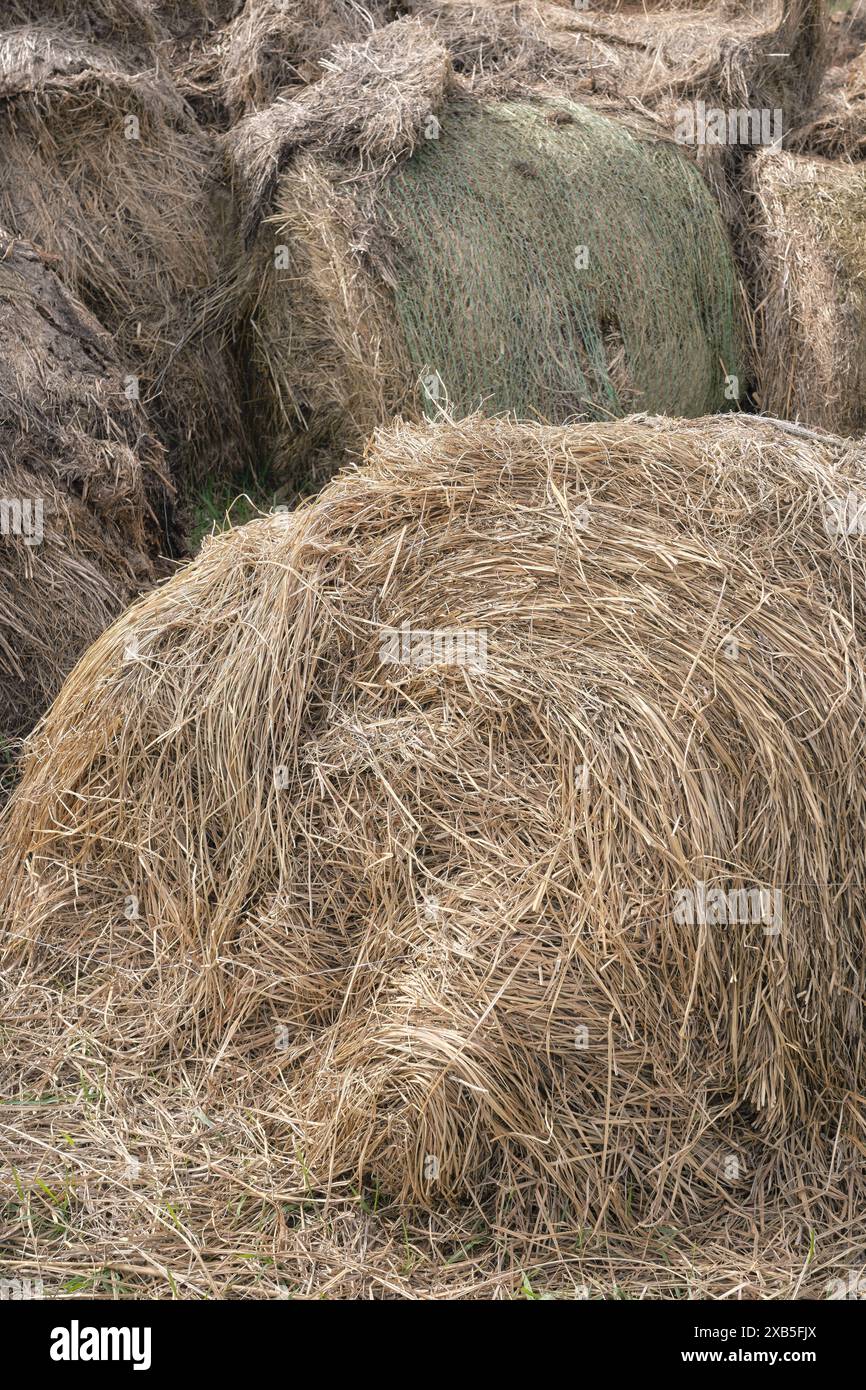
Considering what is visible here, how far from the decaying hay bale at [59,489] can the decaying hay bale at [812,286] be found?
287 cm

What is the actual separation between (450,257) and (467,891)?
10.5 feet

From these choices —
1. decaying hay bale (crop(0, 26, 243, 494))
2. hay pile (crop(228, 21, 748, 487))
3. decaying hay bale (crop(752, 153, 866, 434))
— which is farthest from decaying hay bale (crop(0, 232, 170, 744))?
decaying hay bale (crop(752, 153, 866, 434))

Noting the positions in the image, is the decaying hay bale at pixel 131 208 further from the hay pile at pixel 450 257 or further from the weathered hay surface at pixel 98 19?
the hay pile at pixel 450 257

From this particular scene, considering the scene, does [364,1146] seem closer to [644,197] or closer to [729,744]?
[729,744]

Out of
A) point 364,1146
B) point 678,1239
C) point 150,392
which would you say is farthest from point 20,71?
point 678,1239

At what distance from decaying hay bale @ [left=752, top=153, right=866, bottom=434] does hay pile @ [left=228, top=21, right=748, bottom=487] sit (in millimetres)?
254

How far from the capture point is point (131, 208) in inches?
248

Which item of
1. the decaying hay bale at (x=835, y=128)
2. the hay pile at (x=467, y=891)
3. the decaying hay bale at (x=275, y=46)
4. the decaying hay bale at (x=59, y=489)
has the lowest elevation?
the hay pile at (x=467, y=891)

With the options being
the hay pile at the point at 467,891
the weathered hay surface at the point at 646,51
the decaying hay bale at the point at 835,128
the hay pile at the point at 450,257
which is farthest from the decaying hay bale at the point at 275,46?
the hay pile at the point at 467,891

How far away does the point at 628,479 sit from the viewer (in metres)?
4.14

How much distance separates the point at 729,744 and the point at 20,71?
14.1 feet

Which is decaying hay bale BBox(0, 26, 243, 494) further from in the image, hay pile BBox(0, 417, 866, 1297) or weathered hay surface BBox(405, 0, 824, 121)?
hay pile BBox(0, 417, 866, 1297)

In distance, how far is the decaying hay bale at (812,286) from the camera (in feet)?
21.4

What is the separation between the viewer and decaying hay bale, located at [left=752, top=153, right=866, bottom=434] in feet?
21.4
